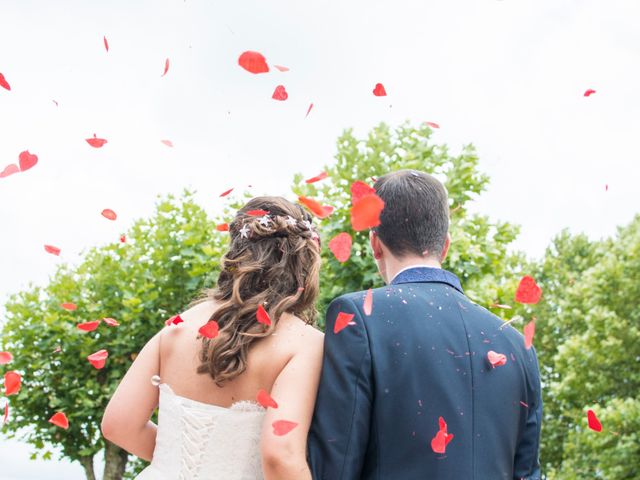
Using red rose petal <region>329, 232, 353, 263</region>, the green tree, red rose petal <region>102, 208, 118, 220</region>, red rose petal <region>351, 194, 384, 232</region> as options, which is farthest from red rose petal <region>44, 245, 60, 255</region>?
the green tree

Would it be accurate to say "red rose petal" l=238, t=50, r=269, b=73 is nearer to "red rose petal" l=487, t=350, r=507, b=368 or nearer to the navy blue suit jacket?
the navy blue suit jacket

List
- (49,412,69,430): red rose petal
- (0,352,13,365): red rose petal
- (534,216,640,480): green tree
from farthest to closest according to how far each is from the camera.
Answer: (534,216,640,480): green tree → (0,352,13,365): red rose petal → (49,412,69,430): red rose petal

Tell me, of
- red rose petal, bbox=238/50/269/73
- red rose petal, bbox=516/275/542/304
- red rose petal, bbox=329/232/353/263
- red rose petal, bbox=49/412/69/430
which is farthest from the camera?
red rose petal, bbox=49/412/69/430

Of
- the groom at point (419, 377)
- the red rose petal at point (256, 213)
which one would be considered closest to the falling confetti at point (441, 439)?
the groom at point (419, 377)

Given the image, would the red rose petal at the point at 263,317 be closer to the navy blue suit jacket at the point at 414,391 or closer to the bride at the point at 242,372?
the bride at the point at 242,372

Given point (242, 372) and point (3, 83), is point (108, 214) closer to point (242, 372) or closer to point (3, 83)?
point (3, 83)

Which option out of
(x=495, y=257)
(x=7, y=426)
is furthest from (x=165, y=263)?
(x=495, y=257)

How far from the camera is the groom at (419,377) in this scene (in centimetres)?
232

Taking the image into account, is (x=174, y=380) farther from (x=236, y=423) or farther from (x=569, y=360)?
(x=569, y=360)

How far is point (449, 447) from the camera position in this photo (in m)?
2.36

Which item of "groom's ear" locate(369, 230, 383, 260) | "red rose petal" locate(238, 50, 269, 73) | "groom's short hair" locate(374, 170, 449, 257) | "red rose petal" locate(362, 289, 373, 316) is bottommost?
"red rose petal" locate(362, 289, 373, 316)

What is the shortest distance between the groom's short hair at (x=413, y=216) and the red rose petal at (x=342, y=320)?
34 centimetres

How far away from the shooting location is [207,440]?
2.84 m

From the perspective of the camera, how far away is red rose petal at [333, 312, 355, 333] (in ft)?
7.93
